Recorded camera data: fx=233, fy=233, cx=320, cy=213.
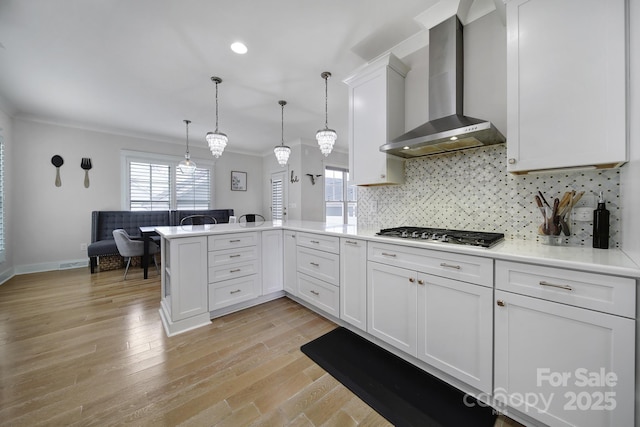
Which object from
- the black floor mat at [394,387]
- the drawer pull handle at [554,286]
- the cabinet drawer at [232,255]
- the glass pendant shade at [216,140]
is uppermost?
the glass pendant shade at [216,140]

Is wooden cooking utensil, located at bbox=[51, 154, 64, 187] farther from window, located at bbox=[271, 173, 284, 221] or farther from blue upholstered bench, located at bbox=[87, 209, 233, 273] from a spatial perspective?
window, located at bbox=[271, 173, 284, 221]

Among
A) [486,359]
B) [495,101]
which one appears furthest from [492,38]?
[486,359]

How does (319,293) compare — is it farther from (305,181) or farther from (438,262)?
(305,181)

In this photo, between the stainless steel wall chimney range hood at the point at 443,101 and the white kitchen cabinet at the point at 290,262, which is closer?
the stainless steel wall chimney range hood at the point at 443,101

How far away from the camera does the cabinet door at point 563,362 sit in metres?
0.95

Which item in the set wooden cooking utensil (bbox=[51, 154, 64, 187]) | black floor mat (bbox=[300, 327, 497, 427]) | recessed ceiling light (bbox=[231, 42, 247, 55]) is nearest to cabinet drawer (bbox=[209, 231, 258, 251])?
black floor mat (bbox=[300, 327, 497, 427])

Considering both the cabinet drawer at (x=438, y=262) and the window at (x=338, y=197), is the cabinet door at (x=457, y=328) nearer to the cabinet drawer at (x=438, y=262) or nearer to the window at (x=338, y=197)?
the cabinet drawer at (x=438, y=262)

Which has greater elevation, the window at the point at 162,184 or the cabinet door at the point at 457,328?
the window at the point at 162,184

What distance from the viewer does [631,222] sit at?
118 cm

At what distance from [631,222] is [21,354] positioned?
409 cm

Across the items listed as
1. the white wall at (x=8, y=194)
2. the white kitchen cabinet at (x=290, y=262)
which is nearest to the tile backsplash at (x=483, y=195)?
the white kitchen cabinet at (x=290, y=262)

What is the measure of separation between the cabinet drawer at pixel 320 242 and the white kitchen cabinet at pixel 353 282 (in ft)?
0.25

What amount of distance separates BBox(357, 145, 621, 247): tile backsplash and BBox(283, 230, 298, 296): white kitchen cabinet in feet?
3.33

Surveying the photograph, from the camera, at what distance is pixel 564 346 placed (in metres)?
1.06
